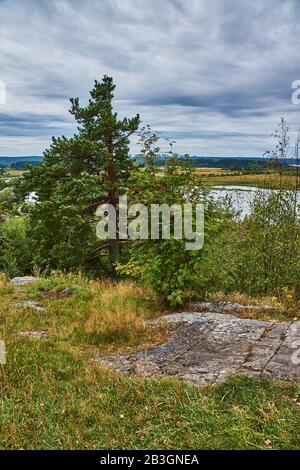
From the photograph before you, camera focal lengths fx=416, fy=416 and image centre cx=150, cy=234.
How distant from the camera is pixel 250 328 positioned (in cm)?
681

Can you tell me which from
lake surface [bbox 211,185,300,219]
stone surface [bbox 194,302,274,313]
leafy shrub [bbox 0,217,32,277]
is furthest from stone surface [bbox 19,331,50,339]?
leafy shrub [bbox 0,217,32,277]

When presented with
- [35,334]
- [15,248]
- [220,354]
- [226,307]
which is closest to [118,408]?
[220,354]

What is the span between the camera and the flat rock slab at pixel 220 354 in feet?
17.2

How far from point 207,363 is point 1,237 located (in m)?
19.7

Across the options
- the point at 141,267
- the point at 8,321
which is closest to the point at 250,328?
the point at 141,267

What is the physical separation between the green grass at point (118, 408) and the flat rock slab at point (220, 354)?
0.34m

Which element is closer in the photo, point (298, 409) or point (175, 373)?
point (298, 409)

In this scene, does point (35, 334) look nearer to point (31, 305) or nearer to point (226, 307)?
point (31, 305)

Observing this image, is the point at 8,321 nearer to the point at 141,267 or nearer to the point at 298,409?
the point at 141,267

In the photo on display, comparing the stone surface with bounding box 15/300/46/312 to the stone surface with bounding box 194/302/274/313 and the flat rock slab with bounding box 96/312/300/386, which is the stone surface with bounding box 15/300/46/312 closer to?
the flat rock slab with bounding box 96/312/300/386

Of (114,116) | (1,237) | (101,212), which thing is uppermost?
(114,116)

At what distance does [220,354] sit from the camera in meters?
5.86

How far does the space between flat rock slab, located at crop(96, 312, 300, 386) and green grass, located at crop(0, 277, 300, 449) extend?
1.12 feet

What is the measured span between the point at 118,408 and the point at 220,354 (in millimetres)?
1906
